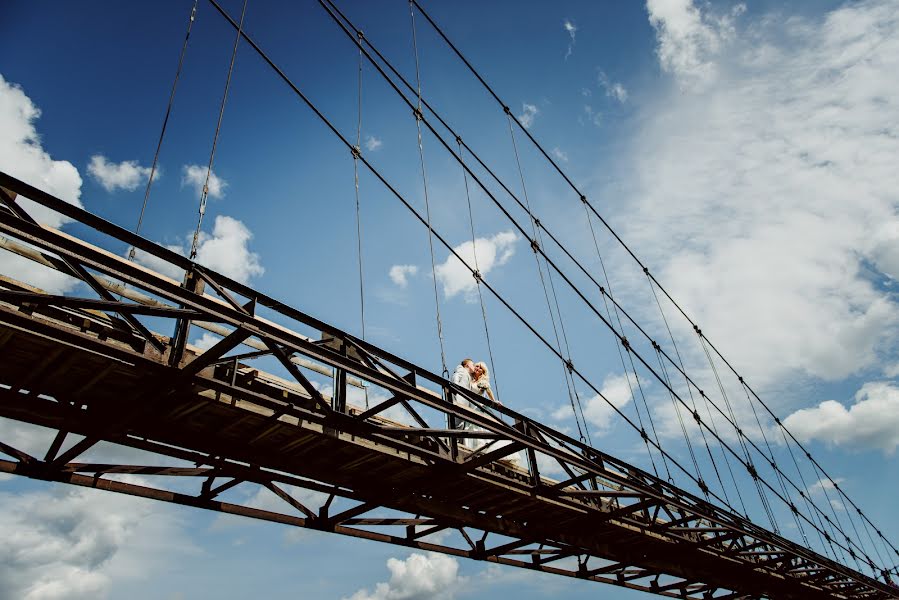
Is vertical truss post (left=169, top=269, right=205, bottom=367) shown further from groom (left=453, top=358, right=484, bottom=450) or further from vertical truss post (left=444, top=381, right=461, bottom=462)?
groom (left=453, top=358, right=484, bottom=450)

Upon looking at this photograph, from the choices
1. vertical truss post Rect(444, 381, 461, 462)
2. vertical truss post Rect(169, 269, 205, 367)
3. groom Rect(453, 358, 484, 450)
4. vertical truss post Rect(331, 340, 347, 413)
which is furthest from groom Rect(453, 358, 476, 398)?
vertical truss post Rect(169, 269, 205, 367)

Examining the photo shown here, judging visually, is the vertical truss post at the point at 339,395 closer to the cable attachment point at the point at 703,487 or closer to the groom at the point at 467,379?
the groom at the point at 467,379

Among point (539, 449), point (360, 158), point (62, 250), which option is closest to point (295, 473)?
point (539, 449)

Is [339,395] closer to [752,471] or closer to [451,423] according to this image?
[451,423]

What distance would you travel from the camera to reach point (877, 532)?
48.6m

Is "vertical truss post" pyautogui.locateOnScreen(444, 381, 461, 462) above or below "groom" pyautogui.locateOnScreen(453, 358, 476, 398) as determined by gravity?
below

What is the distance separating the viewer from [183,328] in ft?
22.0

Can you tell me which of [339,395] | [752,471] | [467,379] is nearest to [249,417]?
[339,395]

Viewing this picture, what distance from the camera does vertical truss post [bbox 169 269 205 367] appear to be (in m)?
6.42

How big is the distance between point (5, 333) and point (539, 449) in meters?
7.71

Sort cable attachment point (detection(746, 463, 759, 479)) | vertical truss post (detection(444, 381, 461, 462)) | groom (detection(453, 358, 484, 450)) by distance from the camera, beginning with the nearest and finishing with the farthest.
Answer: vertical truss post (detection(444, 381, 461, 462)), groom (detection(453, 358, 484, 450)), cable attachment point (detection(746, 463, 759, 479))

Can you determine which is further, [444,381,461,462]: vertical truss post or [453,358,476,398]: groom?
[453,358,476,398]: groom

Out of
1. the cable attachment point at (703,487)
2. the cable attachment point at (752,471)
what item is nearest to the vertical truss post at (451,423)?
the cable attachment point at (703,487)

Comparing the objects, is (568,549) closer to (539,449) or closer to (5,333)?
(539,449)
